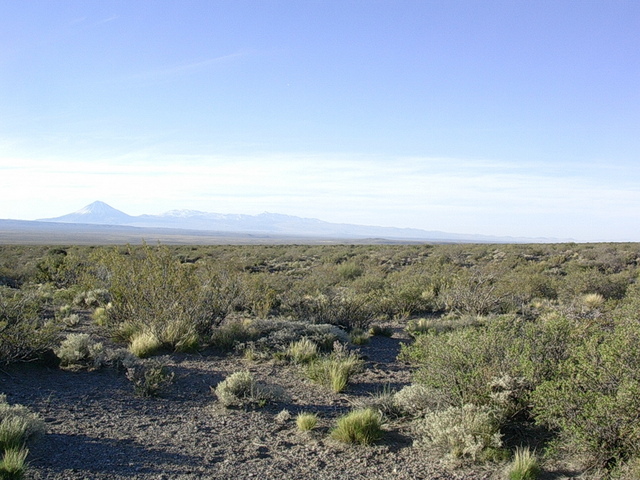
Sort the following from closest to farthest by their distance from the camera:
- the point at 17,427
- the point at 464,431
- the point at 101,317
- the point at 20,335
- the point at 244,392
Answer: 1. the point at 17,427
2. the point at 464,431
3. the point at 244,392
4. the point at 20,335
5. the point at 101,317

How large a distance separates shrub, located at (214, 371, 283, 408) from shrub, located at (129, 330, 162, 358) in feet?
8.52

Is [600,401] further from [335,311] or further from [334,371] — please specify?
[335,311]

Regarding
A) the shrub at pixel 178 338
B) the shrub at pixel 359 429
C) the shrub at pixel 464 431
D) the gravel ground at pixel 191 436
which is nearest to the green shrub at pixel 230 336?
the shrub at pixel 178 338

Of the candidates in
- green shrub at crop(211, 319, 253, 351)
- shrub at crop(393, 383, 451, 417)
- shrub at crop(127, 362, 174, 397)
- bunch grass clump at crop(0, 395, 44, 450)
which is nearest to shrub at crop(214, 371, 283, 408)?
shrub at crop(127, 362, 174, 397)

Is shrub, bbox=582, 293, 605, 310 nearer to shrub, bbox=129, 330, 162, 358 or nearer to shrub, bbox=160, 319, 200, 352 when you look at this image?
shrub, bbox=160, 319, 200, 352

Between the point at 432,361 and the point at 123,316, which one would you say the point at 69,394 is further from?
the point at 432,361

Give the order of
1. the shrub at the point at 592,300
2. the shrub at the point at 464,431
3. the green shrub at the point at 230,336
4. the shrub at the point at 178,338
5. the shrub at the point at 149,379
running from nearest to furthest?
the shrub at the point at 464,431 < the shrub at the point at 149,379 < the shrub at the point at 178,338 < the green shrub at the point at 230,336 < the shrub at the point at 592,300

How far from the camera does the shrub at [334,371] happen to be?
24.3ft

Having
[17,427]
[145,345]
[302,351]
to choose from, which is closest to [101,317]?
[145,345]

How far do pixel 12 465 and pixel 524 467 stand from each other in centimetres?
459

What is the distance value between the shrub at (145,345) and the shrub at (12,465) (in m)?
4.38

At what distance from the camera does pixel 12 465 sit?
4.27 m

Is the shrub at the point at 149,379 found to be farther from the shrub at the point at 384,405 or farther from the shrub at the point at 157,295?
the shrub at the point at 384,405

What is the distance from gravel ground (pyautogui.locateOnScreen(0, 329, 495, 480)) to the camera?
476 cm
